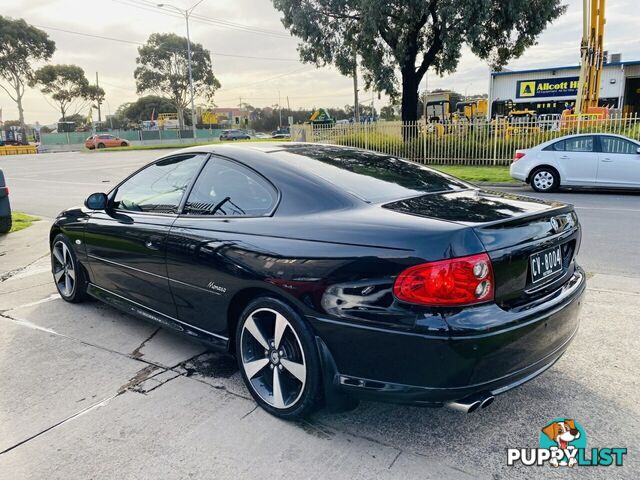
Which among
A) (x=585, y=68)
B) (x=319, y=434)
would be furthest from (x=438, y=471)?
(x=585, y=68)

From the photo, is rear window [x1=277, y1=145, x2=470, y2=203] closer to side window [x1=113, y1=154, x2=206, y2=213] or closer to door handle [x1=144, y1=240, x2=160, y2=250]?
side window [x1=113, y1=154, x2=206, y2=213]

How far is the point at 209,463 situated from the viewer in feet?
8.27

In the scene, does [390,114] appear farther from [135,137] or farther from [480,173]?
[480,173]

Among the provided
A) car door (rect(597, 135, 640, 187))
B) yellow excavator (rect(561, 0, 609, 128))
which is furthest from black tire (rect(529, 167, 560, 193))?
yellow excavator (rect(561, 0, 609, 128))

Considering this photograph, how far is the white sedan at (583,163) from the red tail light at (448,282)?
1123 cm

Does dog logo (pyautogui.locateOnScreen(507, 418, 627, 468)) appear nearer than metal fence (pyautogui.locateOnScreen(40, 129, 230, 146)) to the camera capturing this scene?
Yes

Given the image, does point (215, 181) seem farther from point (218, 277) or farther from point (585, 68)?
point (585, 68)

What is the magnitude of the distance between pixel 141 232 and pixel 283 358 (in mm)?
1564

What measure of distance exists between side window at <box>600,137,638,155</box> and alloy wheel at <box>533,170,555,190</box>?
1.25 m

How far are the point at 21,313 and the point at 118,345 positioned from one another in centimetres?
145

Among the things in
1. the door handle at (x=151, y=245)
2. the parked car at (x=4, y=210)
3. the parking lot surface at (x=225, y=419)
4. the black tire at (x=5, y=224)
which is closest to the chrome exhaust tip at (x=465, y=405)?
the parking lot surface at (x=225, y=419)

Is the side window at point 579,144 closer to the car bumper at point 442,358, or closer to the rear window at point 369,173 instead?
the rear window at point 369,173

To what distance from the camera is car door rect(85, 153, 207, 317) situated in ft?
11.8

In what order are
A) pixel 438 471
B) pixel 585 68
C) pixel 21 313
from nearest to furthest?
pixel 438 471 → pixel 21 313 → pixel 585 68
